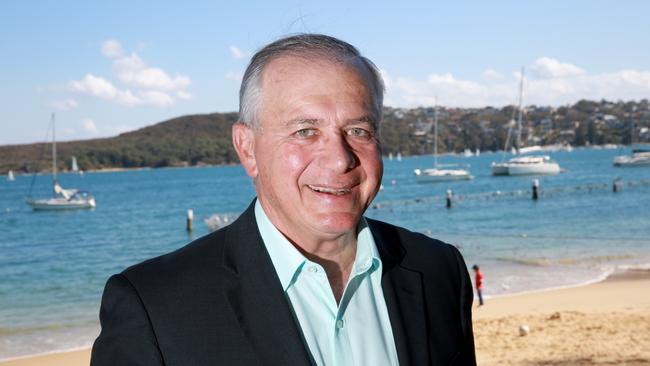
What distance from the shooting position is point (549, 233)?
34.8 m

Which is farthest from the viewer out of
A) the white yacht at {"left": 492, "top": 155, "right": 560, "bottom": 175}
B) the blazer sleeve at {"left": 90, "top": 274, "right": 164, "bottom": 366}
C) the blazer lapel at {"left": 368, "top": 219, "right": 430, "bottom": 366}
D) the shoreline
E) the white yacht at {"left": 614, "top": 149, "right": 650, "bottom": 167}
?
the white yacht at {"left": 614, "top": 149, "right": 650, "bottom": 167}

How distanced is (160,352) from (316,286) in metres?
0.41

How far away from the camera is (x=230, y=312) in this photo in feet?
5.92

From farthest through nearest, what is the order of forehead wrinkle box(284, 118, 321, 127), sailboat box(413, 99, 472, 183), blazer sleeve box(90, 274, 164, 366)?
sailboat box(413, 99, 472, 183) → forehead wrinkle box(284, 118, 321, 127) → blazer sleeve box(90, 274, 164, 366)

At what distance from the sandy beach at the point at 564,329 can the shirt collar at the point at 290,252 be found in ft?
28.8

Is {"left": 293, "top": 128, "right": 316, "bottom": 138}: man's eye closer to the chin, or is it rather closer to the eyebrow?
the eyebrow

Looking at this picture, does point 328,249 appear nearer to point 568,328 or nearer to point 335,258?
point 335,258

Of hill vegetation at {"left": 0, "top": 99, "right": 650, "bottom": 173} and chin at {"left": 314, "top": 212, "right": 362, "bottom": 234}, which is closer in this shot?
chin at {"left": 314, "top": 212, "right": 362, "bottom": 234}

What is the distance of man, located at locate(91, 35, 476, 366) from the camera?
1.75m

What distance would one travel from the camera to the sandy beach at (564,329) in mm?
10625

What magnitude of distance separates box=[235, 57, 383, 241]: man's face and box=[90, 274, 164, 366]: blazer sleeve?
418mm

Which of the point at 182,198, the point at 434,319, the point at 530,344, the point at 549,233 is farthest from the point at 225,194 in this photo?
the point at 434,319

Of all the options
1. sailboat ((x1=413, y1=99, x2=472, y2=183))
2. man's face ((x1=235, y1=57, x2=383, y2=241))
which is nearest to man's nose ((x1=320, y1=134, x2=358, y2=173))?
man's face ((x1=235, y1=57, x2=383, y2=241))

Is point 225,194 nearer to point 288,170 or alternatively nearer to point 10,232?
point 10,232
